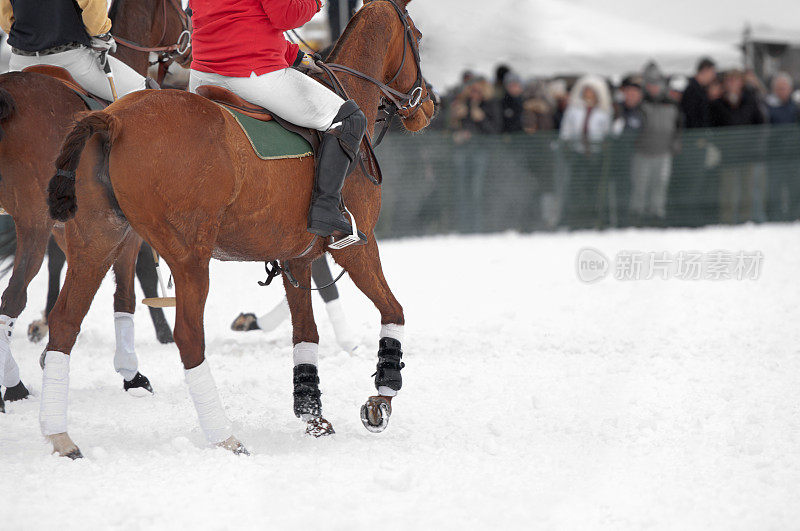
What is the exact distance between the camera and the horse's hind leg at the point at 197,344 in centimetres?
445

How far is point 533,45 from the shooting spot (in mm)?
18141

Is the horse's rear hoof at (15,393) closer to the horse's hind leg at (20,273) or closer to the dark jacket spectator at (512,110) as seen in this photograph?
the horse's hind leg at (20,273)

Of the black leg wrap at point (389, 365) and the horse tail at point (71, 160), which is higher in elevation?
the horse tail at point (71, 160)

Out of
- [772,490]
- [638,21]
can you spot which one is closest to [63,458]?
[772,490]

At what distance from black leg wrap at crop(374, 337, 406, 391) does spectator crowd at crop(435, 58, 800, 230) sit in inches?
389

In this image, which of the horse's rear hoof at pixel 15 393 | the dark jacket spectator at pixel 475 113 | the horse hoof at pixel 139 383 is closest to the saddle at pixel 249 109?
the horse hoof at pixel 139 383

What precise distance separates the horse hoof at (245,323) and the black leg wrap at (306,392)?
2.78m

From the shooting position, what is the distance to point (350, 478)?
431 cm

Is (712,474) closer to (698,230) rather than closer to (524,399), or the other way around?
(524,399)

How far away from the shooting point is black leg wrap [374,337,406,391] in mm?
5199

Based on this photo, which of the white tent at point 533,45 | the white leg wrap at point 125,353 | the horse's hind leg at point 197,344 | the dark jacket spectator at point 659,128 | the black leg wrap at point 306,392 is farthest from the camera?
the white tent at point 533,45

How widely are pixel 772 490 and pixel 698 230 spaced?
455 inches
